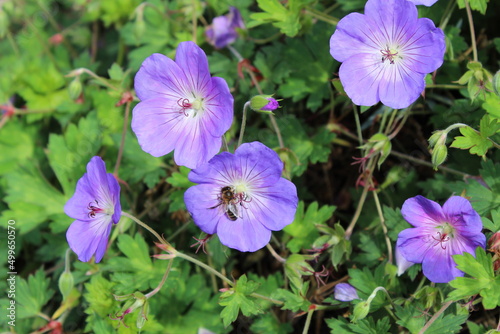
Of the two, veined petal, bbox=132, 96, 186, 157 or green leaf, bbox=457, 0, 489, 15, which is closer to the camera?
veined petal, bbox=132, 96, 186, 157

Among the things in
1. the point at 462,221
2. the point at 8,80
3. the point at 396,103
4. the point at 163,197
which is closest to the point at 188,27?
the point at 163,197

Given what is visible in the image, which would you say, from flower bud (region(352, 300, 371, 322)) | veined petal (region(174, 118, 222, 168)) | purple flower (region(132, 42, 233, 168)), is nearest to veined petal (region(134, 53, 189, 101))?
purple flower (region(132, 42, 233, 168))

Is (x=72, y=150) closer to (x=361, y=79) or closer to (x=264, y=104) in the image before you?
(x=264, y=104)

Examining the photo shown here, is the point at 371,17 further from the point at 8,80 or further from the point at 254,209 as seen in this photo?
the point at 8,80

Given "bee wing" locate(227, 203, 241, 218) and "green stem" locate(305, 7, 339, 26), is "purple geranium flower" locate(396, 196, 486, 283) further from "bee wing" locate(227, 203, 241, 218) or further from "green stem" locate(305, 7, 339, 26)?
"green stem" locate(305, 7, 339, 26)

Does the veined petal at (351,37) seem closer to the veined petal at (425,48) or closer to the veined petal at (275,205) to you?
the veined petal at (425,48)

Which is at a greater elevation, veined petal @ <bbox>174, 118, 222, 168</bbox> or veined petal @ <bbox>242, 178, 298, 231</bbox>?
veined petal @ <bbox>174, 118, 222, 168</bbox>
